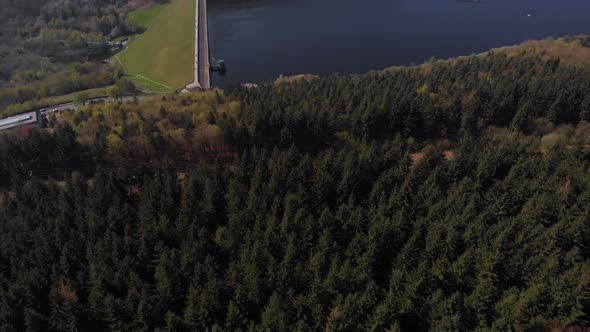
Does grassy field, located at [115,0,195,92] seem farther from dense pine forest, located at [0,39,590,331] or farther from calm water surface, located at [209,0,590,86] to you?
dense pine forest, located at [0,39,590,331]

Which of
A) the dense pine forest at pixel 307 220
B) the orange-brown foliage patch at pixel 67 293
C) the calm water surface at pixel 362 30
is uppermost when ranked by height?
the calm water surface at pixel 362 30

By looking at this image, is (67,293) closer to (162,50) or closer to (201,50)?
(201,50)

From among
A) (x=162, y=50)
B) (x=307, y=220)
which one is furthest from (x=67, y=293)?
(x=162, y=50)

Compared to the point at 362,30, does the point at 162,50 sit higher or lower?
lower

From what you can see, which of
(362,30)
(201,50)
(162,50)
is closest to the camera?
(201,50)

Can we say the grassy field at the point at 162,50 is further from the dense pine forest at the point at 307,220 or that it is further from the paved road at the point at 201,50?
the dense pine forest at the point at 307,220

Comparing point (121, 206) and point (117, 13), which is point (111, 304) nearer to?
point (121, 206)

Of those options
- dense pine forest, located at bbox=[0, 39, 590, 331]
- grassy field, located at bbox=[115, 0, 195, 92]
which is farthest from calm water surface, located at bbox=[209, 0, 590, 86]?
dense pine forest, located at bbox=[0, 39, 590, 331]

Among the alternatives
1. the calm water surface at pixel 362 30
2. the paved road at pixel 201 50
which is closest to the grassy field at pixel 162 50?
the paved road at pixel 201 50
